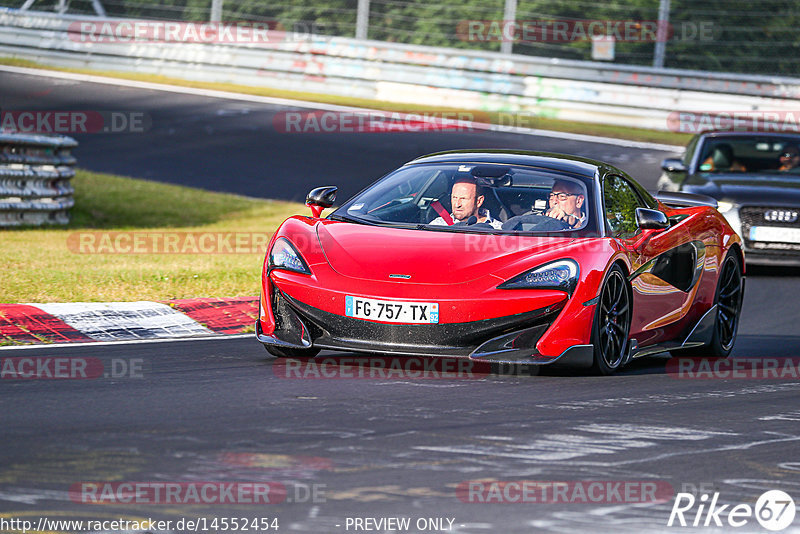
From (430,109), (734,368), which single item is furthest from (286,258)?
(430,109)

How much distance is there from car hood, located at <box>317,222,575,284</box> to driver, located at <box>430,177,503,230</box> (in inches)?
13.4

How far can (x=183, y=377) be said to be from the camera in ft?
23.6

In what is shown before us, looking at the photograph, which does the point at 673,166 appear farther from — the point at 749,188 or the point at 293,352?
the point at 293,352

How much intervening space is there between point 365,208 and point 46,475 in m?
3.84

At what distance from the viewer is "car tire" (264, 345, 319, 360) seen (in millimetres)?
7853

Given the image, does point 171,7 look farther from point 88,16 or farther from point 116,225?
point 116,225

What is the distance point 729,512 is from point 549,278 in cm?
262

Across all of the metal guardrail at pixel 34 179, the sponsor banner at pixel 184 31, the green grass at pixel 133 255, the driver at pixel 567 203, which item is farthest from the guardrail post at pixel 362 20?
the driver at pixel 567 203

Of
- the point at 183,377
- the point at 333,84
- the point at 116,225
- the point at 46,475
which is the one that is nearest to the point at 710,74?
the point at 333,84

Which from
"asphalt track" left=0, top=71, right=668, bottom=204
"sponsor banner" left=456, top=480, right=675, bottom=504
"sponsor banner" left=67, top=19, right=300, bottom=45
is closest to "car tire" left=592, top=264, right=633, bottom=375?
"sponsor banner" left=456, top=480, right=675, bottom=504

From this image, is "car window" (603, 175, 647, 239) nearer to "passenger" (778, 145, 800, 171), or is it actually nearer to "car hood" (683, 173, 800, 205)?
"car hood" (683, 173, 800, 205)

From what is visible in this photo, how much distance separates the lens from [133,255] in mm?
13539

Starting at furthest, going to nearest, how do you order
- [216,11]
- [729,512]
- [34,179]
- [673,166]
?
1. [216,11]
2. [34,179]
3. [673,166]
4. [729,512]

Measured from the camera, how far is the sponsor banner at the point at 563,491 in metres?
4.79
